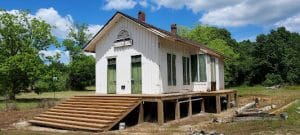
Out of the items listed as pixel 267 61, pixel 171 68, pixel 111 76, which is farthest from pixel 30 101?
pixel 267 61

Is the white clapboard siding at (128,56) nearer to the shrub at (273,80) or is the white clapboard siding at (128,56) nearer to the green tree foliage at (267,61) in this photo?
the green tree foliage at (267,61)

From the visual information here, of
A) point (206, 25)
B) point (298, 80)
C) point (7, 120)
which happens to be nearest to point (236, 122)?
point (7, 120)

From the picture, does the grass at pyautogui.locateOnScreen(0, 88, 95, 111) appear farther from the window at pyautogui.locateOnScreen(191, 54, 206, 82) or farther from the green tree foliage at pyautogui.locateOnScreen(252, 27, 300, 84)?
the green tree foliage at pyautogui.locateOnScreen(252, 27, 300, 84)

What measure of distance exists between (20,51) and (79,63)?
2811 centimetres

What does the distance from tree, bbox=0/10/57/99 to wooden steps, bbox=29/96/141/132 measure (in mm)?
17410

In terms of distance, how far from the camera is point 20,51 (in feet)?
121

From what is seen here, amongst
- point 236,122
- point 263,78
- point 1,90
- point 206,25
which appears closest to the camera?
point 236,122

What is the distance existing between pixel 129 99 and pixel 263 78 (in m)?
48.4

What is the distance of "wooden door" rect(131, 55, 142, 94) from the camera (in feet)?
64.2

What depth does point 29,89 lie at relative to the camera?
1549 inches

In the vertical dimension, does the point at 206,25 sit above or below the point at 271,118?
above

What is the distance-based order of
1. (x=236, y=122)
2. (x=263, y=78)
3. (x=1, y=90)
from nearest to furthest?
(x=236, y=122)
(x=1, y=90)
(x=263, y=78)

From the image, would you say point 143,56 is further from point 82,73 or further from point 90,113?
point 82,73

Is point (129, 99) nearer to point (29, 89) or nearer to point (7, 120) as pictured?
point (7, 120)
